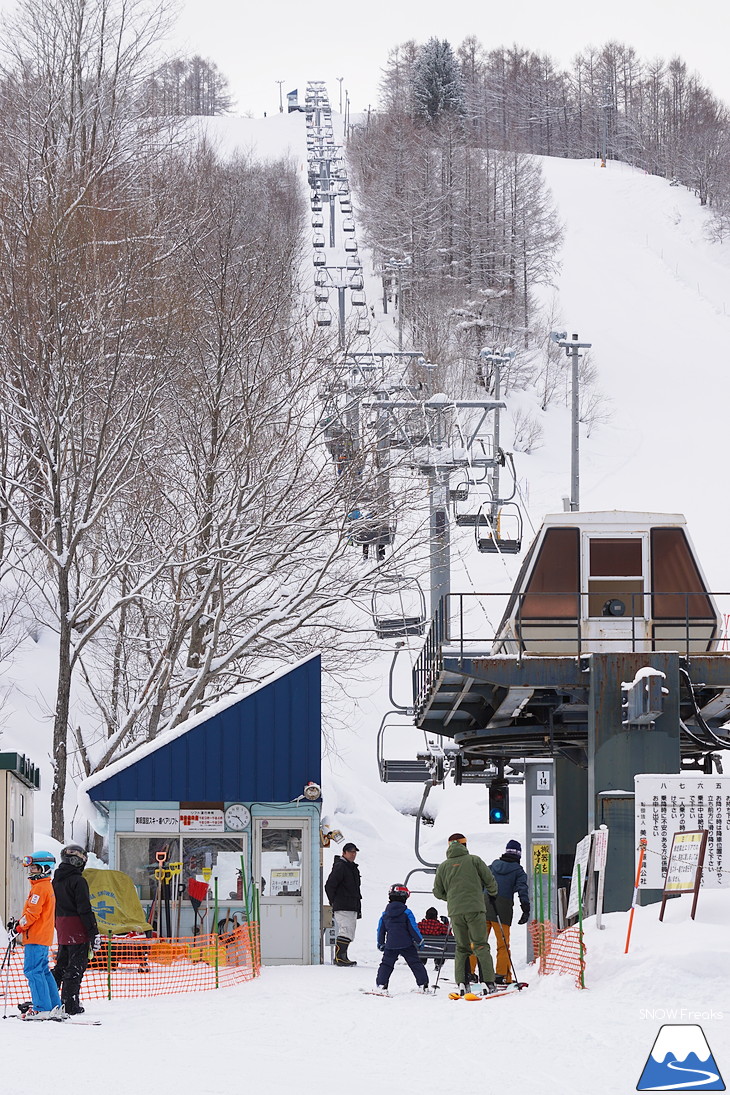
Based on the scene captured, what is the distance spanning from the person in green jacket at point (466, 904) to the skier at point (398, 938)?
0.44m

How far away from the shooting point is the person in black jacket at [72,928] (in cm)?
1330

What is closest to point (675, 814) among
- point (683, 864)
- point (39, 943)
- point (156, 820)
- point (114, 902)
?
point (683, 864)

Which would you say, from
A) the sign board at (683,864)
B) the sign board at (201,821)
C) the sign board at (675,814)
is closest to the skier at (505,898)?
the sign board at (675,814)

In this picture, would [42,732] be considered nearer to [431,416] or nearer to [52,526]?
[52,526]

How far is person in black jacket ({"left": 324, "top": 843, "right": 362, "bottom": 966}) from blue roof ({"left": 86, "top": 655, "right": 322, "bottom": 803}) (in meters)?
1.23

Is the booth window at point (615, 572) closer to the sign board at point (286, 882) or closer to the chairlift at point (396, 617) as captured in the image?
the chairlift at point (396, 617)

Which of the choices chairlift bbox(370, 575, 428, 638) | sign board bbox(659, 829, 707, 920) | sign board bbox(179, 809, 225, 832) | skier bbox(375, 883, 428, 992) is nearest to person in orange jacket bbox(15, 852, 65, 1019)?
skier bbox(375, 883, 428, 992)

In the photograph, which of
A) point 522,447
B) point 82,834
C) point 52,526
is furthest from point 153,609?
point 522,447

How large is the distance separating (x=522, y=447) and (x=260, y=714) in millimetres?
48353

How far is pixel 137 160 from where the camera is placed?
4388 cm

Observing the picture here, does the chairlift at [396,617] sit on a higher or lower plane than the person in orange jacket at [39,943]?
higher

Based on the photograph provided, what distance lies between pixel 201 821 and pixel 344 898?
7.46 feet

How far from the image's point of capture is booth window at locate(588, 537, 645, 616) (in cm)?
2328

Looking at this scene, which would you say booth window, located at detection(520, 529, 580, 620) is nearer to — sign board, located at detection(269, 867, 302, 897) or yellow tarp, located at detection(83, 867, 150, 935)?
sign board, located at detection(269, 867, 302, 897)
